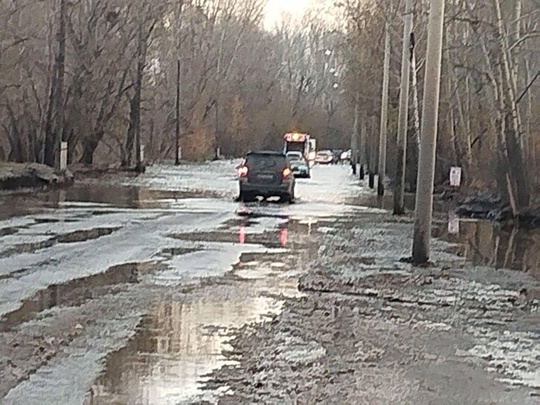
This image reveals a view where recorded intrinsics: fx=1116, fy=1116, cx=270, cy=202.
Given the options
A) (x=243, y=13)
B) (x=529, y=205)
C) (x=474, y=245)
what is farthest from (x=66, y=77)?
(x=243, y=13)

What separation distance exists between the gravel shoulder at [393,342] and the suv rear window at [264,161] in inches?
686

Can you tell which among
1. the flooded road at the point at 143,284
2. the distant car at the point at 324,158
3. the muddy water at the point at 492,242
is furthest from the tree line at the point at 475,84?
the distant car at the point at 324,158

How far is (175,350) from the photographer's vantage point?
9.70 metres

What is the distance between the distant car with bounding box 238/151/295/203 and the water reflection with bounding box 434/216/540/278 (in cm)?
588

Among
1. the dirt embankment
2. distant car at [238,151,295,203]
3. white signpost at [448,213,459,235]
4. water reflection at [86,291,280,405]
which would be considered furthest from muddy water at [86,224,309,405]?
the dirt embankment

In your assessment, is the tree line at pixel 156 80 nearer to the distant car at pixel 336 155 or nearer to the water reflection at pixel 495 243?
the distant car at pixel 336 155

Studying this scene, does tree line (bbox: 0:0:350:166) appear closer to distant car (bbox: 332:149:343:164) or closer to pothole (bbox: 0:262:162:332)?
distant car (bbox: 332:149:343:164)

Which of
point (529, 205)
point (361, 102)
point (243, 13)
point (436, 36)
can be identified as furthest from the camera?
point (243, 13)

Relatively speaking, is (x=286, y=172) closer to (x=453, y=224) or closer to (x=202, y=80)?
(x=453, y=224)

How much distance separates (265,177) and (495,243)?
12.1 meters

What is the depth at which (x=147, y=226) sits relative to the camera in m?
23.2

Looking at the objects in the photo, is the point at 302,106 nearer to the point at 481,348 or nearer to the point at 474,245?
the point at 474,245

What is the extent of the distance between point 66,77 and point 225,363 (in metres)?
44.6

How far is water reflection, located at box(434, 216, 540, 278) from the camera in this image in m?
19.1
